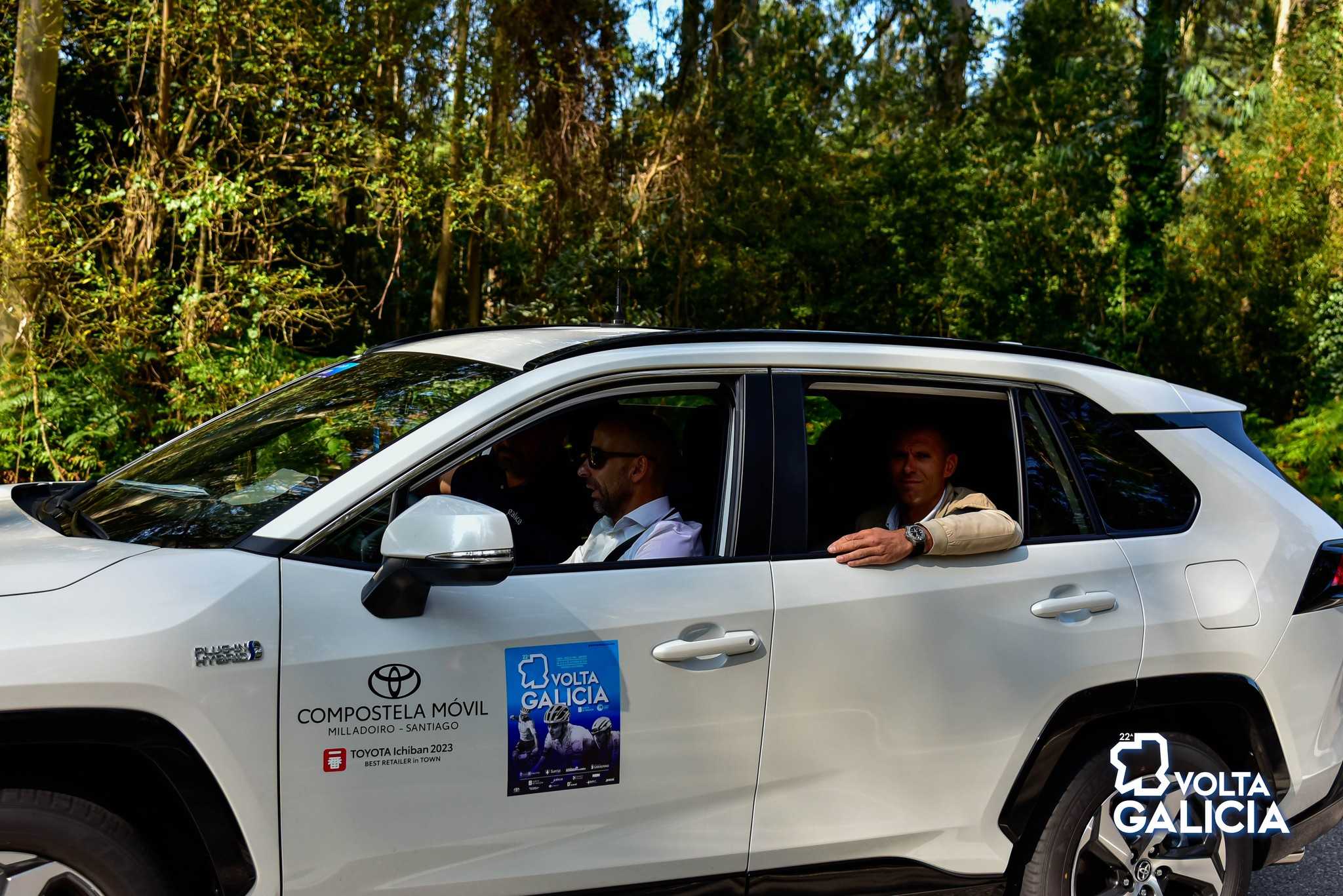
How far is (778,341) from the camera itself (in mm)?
3309

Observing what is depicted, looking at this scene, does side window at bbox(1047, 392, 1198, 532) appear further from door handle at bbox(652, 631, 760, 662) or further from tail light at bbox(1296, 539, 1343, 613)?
door handle at bbox(652, 631, 760, 662)

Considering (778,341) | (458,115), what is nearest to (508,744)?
(778,341)

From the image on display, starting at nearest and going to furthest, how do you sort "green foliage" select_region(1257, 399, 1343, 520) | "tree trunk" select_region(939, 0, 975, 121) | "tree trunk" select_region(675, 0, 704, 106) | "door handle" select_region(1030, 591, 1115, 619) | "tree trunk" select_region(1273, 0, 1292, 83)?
"door handle" select_region(1030, 591, 1115, 619)
"green foliage" select_region(1257, 399, 1343, 520)
"tree trunk" select_region(675, 0, 704, 106)
"tree trunk" select_region(939, 0, 975, 121)
"tree trunk" select_region(1273, 0, 1292, 83)

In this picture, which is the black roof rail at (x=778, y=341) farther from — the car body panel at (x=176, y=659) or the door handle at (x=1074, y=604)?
the car body panel at (x=176, y=659)

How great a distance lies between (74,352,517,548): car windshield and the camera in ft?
9.35

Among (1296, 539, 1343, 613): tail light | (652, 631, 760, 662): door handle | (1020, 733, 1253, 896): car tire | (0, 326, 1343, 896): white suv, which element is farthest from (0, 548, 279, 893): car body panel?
(1296, 539, 1343, 613): tail light

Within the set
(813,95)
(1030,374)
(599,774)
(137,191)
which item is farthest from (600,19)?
(599,774)

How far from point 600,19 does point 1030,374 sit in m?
13.7

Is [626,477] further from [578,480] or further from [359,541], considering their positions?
[359,541]

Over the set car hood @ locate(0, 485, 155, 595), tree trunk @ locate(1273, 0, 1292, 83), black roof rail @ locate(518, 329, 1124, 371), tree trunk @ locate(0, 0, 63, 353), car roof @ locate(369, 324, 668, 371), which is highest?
tree trunk @ locate(1273, 0, 1292, 83)

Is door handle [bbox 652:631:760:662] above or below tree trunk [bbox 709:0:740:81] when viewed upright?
below

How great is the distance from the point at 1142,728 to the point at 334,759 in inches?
87.1

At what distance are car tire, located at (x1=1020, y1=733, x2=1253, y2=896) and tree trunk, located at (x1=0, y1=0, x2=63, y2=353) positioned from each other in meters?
9.47

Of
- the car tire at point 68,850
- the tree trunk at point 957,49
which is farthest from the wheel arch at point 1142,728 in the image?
the tree trunk at point 957,49
